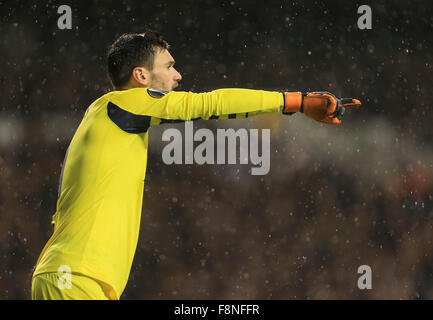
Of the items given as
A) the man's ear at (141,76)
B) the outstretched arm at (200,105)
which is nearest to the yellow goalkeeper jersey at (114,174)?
the outstretched arm at (200,105)

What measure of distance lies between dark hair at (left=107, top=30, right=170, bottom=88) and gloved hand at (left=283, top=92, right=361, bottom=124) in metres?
0.52

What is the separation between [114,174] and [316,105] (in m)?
0.68

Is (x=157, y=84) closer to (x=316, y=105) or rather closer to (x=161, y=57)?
(x=161, y=57)

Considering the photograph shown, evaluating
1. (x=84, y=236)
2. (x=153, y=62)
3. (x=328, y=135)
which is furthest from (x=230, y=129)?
(x=84, y=236)

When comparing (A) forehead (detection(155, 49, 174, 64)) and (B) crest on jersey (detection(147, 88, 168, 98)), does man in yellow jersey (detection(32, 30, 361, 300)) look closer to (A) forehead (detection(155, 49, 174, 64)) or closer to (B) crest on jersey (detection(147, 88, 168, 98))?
(B) crest on jersey (detection(147, 88, 168, 98))

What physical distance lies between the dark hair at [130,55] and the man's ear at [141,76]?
0.02m

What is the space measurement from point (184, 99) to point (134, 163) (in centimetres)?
27

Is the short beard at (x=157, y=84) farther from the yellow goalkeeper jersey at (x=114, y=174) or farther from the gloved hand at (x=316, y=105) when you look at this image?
the gloved hand at (x=316, y=105)

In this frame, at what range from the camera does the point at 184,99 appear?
1.78 m

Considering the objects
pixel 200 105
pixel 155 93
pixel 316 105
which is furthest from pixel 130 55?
pixel 316 105

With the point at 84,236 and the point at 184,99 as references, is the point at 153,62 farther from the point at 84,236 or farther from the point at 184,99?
the point at 84,236

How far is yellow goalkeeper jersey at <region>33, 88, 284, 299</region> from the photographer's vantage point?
1.78 meters

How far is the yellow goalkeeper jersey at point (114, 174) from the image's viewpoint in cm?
178

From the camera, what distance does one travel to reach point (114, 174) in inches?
72.2
